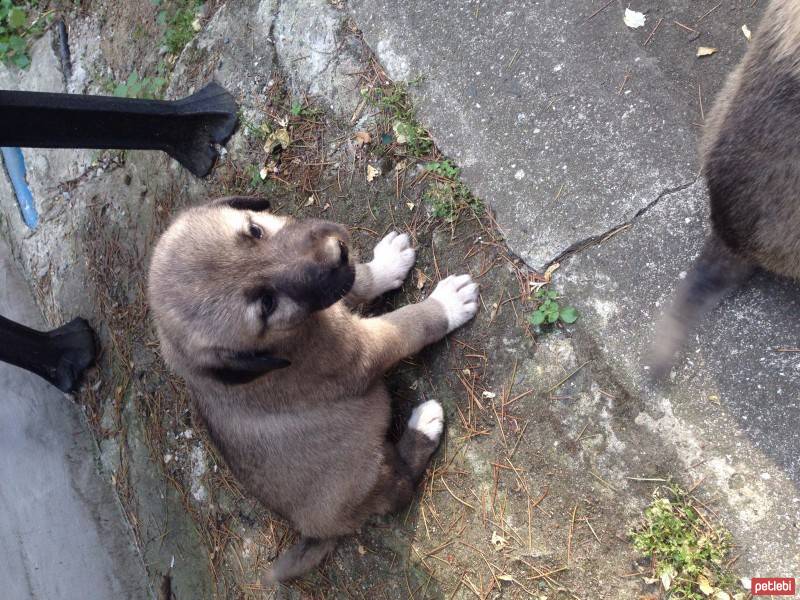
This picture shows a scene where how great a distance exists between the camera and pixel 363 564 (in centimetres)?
357

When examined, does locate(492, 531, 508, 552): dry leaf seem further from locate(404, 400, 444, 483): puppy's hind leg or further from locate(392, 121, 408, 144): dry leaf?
locate(392, 121, 408, 144): dry leaf

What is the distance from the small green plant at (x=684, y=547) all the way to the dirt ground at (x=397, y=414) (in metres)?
0.07

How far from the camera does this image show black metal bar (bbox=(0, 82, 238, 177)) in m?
3.50

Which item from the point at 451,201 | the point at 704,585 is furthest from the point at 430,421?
the point at 704,585

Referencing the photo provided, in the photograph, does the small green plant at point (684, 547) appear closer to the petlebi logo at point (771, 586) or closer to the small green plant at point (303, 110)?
the petlebi logo at point (771, 586)

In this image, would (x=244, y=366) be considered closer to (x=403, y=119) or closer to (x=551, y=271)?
(x=551, y=271)

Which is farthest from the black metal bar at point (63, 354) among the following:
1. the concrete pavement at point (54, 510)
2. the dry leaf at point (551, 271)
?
the dry leaf at point (551, 271)

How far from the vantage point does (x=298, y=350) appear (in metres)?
3.09

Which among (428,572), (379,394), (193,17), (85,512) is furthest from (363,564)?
(193,17)

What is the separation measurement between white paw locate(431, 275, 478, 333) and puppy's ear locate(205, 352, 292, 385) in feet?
3.05

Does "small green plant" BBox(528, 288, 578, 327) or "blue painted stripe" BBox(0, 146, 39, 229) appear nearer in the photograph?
"small green plant" BBox(528, 288, 578, 327)

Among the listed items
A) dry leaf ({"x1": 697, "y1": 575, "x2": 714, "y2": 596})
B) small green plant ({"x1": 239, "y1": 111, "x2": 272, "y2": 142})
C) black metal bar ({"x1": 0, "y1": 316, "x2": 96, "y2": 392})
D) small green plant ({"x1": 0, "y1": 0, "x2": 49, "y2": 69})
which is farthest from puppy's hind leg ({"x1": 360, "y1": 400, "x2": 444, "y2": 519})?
small green plant ({"x1": 0, "y1": 0, "x2": 49, "y2": 69})

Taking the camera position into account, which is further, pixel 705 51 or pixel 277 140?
pixel 277 140

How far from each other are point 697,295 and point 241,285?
2.08m
